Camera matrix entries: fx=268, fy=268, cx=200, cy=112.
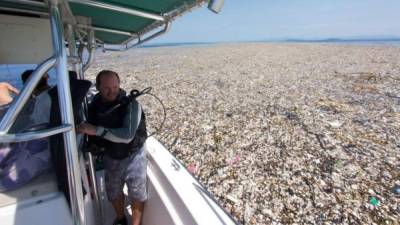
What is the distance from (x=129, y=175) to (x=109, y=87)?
699mm

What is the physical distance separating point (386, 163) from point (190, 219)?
4.18 m

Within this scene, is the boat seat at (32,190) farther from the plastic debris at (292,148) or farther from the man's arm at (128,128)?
the plastic debris at (292,148)

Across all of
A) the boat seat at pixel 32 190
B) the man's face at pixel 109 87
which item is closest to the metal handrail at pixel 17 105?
the boat seat at pixel 32 190

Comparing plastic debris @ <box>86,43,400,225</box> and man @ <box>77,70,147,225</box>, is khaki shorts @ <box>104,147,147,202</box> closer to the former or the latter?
man @ <box>77,70,147,225</box>

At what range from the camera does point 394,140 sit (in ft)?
16.6

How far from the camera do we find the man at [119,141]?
1.91 metres

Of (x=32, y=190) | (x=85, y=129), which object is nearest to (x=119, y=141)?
(x=85, y=129)

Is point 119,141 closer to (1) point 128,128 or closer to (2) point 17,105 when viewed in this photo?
(1) point 128,128

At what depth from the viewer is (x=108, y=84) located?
1.92m

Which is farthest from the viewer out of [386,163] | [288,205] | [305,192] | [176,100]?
[176,100]

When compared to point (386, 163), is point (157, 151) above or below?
above

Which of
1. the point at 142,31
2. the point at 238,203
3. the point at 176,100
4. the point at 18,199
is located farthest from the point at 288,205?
the point at 176,100

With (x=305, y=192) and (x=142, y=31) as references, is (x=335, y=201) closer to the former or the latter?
(x=305, y=192)

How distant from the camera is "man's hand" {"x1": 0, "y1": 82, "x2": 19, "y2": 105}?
107 inches
